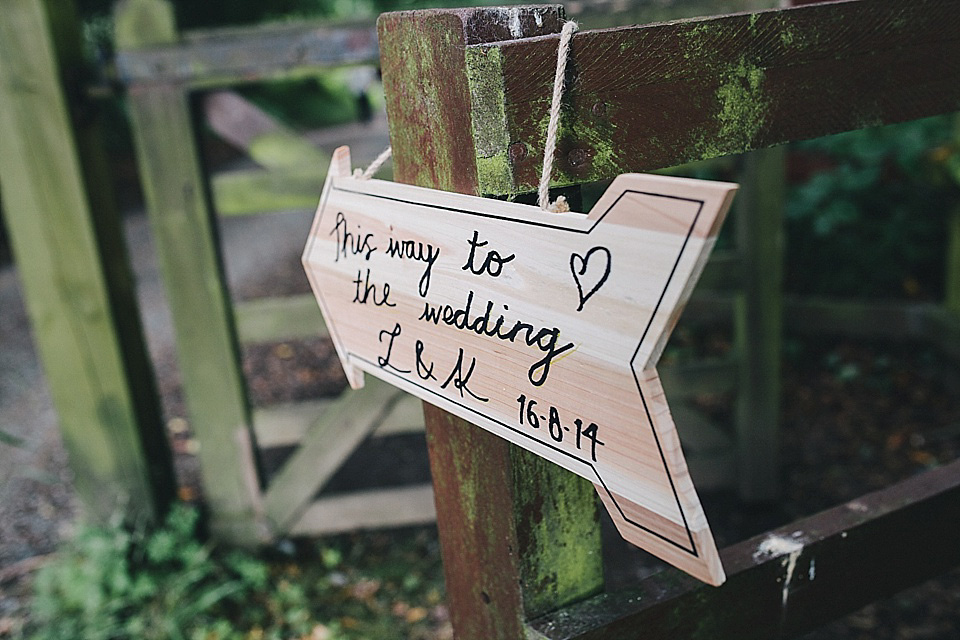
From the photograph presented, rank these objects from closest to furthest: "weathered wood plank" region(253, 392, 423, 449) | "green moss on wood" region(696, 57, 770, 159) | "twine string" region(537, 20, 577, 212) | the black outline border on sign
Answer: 1. the black outline border on sign
2. "twine string" region(537, 20, 577, 212)
3. "green moss on wood" region(696, 57, 770, 159)
4. "weathered wood plank" region(253, 392, 423, 449)

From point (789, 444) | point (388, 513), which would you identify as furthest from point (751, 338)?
point (388, 513)

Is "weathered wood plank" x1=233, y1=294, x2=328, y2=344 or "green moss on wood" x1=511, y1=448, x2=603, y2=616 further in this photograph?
"weathered wood plank" x1=233, y1=294, x2=328, y2=344

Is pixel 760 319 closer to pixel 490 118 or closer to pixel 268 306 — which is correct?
pixel 268 306

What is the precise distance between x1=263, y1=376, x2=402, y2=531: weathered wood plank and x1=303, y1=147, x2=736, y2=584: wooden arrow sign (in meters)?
1.76

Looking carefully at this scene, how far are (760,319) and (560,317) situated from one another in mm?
2404

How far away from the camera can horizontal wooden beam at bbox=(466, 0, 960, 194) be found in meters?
0.83

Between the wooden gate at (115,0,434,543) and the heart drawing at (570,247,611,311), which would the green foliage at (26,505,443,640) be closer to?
the wooden gate at (115,0,434,543)

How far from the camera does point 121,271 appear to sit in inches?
104

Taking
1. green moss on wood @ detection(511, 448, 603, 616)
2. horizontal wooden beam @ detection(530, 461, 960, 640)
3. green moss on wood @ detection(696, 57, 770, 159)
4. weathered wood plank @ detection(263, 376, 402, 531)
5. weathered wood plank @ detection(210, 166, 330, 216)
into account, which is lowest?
weathered wood plank @ detection(263, 376, 402, 531)

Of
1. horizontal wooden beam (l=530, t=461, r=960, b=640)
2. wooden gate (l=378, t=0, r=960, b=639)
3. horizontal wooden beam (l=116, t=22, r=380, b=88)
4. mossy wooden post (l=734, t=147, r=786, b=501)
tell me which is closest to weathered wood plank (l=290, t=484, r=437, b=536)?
mossy wooden post (l=734, t=147, r=786, b=501)

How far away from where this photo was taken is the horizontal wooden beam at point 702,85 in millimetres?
829

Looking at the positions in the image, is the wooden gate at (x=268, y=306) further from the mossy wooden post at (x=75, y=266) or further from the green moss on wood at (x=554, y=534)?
the green moss on wood at (x=554, y=534)

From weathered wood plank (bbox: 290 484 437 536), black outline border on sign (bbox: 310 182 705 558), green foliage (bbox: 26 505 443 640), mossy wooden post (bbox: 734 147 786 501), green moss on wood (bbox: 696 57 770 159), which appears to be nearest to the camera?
black outline border on sign (bbox: 310 182 705 558)

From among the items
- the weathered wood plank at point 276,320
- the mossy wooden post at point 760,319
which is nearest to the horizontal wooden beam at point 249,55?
the weathered wood plank at point 276,320
